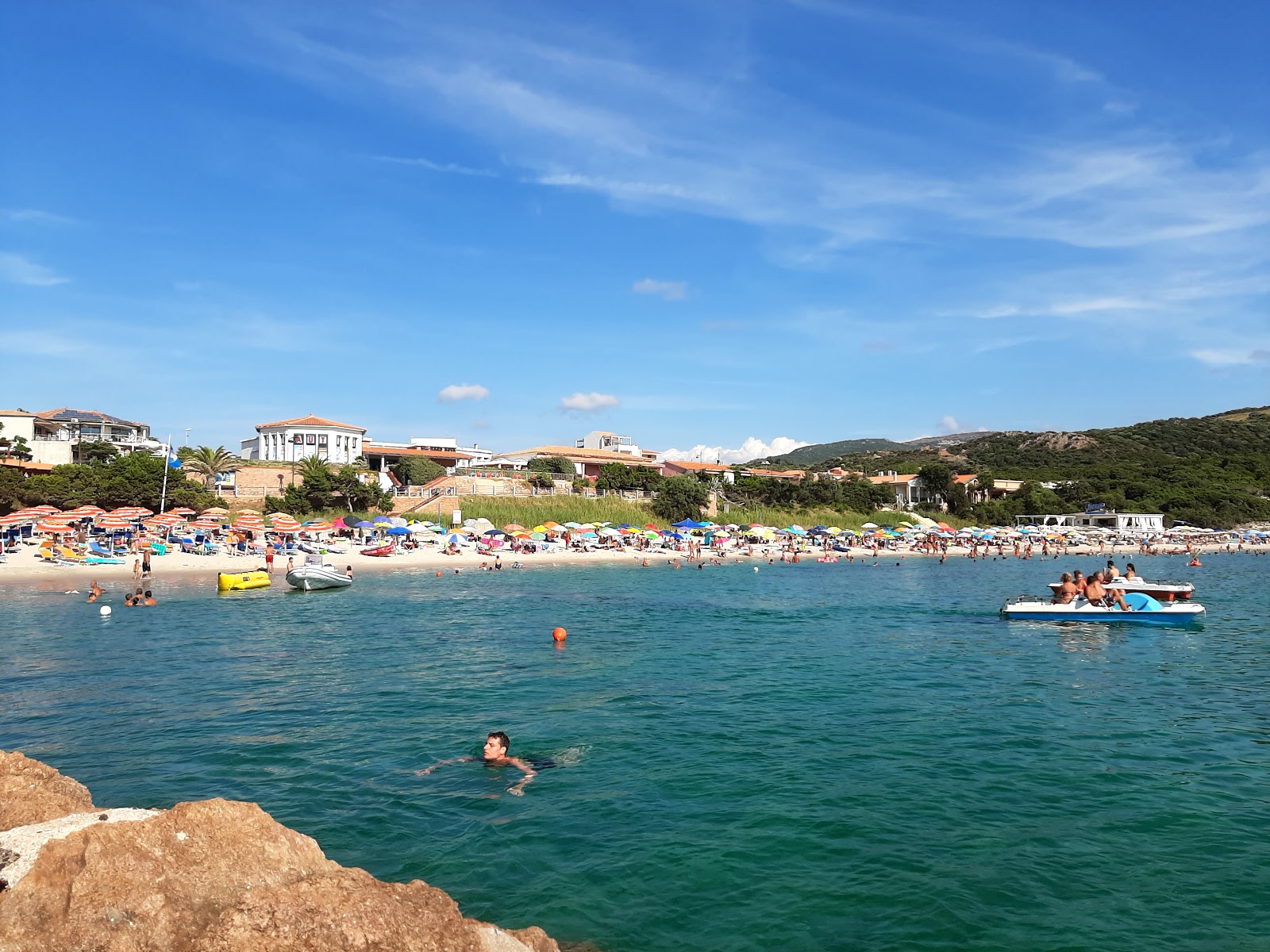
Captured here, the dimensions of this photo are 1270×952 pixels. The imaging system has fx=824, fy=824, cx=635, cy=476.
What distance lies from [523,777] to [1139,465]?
111514mm

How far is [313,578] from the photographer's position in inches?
1309

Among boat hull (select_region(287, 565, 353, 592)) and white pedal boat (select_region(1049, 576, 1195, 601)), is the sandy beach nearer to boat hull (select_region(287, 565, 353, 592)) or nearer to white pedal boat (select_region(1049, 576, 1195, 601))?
boat hull (select_region(287, 565, 353, 592))

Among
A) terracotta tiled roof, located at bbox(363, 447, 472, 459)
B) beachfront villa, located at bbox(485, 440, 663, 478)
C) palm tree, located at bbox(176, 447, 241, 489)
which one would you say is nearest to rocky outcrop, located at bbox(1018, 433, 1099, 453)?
beachfront villa, located at bbox(485, 440, 663, 478)

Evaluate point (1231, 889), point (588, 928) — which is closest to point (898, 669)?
point (1231, 889)

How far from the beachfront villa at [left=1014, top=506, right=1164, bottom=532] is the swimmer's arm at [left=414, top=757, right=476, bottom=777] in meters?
79.9

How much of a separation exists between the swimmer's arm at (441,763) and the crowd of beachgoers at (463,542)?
2905cm

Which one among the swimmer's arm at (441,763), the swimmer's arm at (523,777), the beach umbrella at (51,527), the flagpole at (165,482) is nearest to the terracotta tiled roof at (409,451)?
the flagpole at (165,482)

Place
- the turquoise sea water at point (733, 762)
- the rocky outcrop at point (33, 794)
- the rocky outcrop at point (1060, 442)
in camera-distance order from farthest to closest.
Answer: the rocky outcrop at point (1060, 442)
the turquoise sea water at point (733, 762)
the rocky outcrop at point (33, 794)

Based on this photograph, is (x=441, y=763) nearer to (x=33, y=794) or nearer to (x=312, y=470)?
(x=33, y=794)

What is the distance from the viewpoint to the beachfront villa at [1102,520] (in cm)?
7819

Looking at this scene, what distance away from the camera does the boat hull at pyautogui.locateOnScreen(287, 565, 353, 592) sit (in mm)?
33062

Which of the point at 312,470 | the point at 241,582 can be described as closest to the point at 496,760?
the point at 241,582

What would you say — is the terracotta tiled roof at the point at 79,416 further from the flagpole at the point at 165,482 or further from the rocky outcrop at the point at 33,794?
the rocky outcrop at the point at 33,794

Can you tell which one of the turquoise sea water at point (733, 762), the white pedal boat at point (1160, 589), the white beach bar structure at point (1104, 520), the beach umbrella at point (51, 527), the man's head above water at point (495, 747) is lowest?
the turquoise sea water at point (733, 762)
